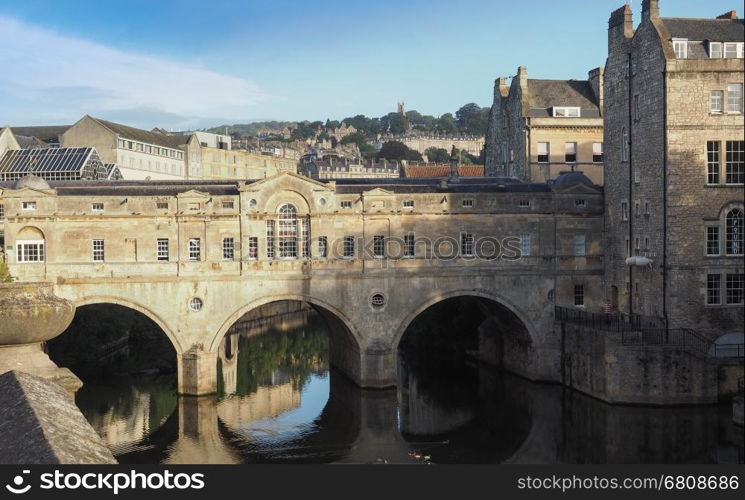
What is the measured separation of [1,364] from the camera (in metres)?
17.6

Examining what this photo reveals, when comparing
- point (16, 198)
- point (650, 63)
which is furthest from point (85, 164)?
point (650, 63)

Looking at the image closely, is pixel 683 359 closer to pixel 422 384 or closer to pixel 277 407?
pixel 422 384

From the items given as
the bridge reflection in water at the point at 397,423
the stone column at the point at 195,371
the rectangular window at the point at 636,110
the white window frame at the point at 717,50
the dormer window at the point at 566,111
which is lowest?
the bridge reflection in water at the point at 397,423

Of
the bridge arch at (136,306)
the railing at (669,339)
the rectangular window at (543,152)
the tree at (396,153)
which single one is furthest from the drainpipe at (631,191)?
the tree at (396,153)

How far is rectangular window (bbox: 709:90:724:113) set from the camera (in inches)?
1545

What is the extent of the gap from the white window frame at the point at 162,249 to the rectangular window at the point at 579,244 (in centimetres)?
1885

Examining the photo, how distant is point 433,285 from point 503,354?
309 inches

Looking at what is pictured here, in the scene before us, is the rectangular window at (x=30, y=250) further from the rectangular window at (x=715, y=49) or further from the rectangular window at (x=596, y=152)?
the rectangular window at (x=596, y=152)

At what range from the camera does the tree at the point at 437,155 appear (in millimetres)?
178625

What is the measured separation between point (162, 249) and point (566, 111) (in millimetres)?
25788

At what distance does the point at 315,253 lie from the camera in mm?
43344

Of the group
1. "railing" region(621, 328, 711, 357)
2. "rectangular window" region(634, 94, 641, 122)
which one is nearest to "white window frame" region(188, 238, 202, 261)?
"railing" region(621, 328, 711, 357)

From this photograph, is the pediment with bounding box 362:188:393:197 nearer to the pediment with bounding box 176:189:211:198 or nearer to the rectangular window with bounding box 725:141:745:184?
the pediment with bounding box 176:189:211:198

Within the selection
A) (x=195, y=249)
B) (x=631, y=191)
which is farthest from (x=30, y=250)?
(x=631, y=191)
